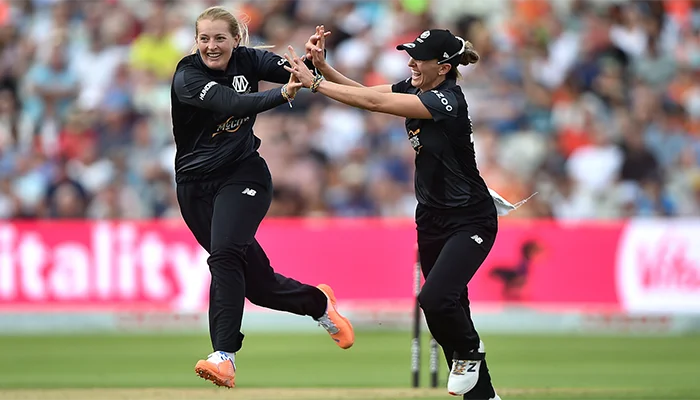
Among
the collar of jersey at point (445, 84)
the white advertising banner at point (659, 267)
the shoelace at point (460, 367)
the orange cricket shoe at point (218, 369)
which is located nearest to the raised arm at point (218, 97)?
the collar of jersey at point (445, 84)

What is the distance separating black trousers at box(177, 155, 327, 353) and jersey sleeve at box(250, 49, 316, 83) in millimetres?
548

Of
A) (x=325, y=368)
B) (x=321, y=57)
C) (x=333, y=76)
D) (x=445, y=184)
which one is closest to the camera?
(x=445, y=184)

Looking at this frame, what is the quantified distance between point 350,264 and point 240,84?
7724 mm

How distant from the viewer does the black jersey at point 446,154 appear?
8.27 metres

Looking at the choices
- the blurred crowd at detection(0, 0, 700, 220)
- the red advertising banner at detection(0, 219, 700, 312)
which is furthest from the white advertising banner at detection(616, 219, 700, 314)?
the blurred crowd at detection(0, 0, 700, 220)

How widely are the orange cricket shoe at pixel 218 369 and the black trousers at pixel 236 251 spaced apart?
0.36ft

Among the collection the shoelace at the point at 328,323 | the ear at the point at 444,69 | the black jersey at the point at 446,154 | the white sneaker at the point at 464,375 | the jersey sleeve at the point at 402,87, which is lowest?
the white sneaker at the point at 464,375

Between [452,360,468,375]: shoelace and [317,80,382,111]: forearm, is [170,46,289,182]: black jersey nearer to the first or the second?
[317,80,382,111]: forearm

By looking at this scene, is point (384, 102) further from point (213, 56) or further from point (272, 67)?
point (213, 56)

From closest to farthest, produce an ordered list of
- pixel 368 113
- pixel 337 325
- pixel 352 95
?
pixel 352 95 < pixel 337 325 < pixel 368 113

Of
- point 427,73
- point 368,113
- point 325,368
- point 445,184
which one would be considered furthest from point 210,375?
point 368,113

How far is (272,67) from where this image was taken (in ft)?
29.0

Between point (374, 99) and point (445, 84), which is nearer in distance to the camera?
point (374, 99)

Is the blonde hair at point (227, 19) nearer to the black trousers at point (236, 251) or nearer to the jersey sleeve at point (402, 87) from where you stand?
the black trousers at point (236, 251)
